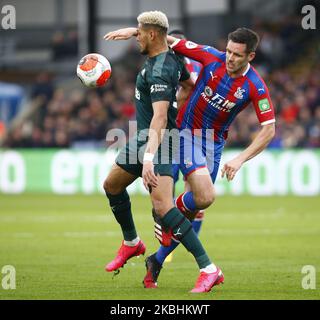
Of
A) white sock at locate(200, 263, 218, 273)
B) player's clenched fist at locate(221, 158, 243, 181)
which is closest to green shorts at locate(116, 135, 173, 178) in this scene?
player's clenched fist at locate(221, 158, 243, 181)

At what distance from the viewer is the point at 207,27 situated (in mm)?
31328

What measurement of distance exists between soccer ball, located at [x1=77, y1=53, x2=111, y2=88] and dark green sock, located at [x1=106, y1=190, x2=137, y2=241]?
1201 millimetres

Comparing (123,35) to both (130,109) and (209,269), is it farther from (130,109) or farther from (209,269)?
(130,109)

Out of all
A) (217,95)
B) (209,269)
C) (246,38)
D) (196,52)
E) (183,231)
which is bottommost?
(209,269)

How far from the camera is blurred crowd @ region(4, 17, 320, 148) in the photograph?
940 inches

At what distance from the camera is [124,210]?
9.96 metres

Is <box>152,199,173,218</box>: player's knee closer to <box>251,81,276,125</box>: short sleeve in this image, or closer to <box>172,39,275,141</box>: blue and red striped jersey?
<box>172,39,275,141</box>: blue and red striped jersey

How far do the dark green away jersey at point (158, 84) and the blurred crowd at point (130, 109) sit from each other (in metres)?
13.7

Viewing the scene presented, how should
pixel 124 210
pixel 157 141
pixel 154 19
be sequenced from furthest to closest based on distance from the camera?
pixel 124 210 < pixel 154 19 < pixel 157 141

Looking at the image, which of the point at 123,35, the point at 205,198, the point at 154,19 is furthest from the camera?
the point at 123,35

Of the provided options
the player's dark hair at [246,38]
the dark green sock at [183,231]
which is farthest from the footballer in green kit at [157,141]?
the player's dark hair at [246,38]

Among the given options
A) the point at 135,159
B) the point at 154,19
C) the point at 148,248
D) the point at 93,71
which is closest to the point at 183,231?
the point at 135,159

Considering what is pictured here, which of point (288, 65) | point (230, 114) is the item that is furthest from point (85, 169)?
point (230, 114)

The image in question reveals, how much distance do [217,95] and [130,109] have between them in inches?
644
